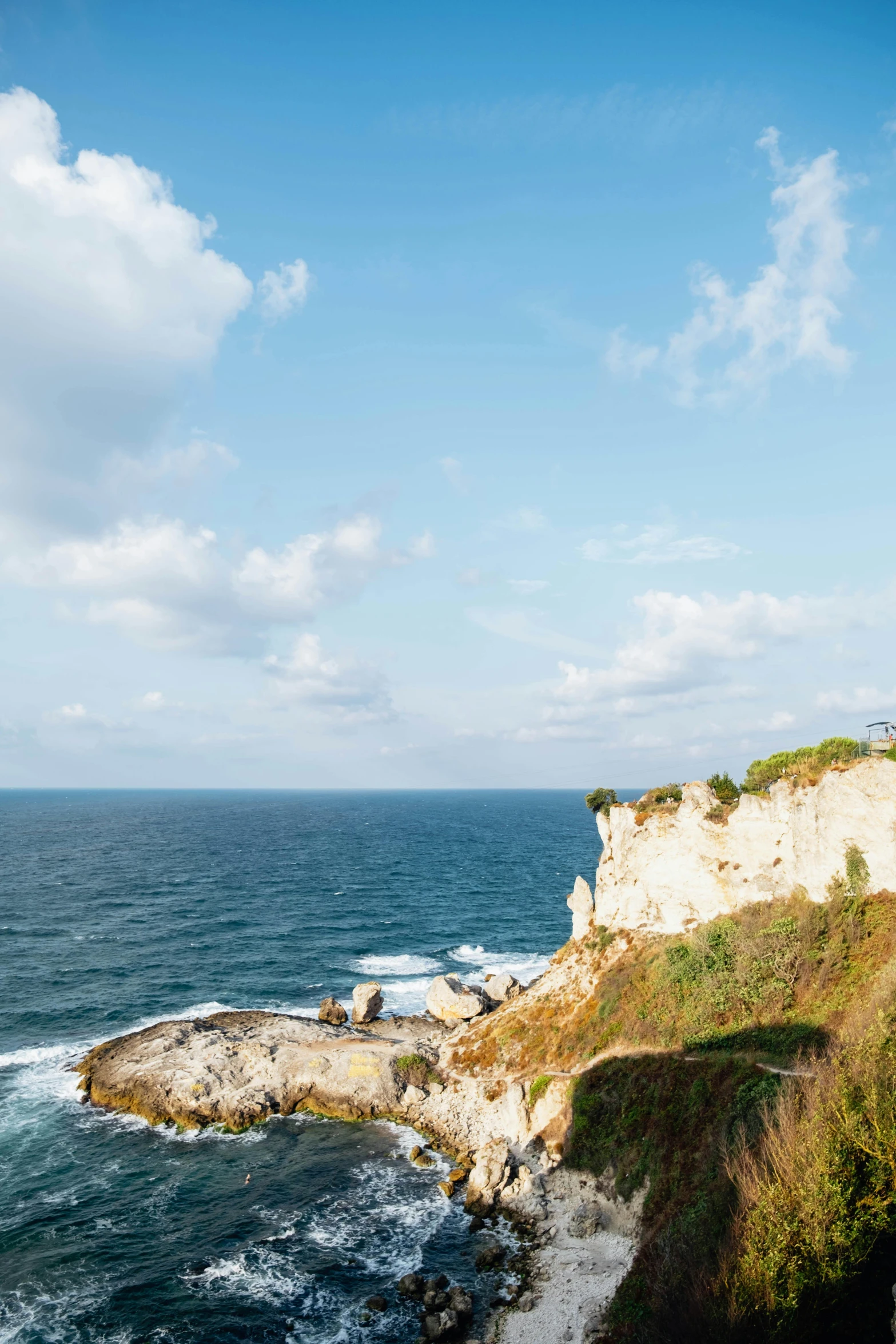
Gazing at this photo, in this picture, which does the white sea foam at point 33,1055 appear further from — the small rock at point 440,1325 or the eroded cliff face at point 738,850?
the eroded cliff face at point 738,850

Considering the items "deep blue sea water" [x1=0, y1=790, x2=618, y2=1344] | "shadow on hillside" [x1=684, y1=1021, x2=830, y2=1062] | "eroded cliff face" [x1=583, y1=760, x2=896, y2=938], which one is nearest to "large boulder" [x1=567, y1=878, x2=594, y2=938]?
"eroded cliff face" [x1=583, y1=760, x2=896, y2=938]

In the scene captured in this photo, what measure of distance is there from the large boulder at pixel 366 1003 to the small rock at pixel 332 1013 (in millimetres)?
1032

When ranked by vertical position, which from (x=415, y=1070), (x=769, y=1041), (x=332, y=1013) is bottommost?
(x=415, y=1070)

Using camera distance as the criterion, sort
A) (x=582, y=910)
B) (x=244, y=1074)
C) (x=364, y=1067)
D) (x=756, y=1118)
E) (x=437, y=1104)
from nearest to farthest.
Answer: (x=756, y=1118) → (x=437, y=1104) → (x=244, y=1074) → (x=364, y=1067) → (x=582, y=910)

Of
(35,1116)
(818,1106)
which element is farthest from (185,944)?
(818,1106)

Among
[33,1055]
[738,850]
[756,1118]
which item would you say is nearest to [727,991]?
[756,1118]

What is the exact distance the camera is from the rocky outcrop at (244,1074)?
48.9 meters

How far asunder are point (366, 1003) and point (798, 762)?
41.2m

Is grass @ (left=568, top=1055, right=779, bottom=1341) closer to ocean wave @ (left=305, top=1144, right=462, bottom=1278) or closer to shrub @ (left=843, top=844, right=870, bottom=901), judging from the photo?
ocean wave @ (left=305, top=1144, right=462, bottom=1278)

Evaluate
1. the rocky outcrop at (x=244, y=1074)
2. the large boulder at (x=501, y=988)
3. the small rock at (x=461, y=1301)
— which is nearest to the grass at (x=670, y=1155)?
the small rock at (x=461, y=1301)

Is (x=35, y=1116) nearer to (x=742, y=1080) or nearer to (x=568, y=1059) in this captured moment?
(x=568, y=1059)

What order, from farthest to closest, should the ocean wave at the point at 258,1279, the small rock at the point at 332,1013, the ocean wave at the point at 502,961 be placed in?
the ocean wave at the point at 502,961 < the small rock at the point at 332,1013 < the ocean wave at the point at 258,1279

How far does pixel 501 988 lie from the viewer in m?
63.1

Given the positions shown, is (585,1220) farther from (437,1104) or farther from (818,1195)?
(818,1195)
